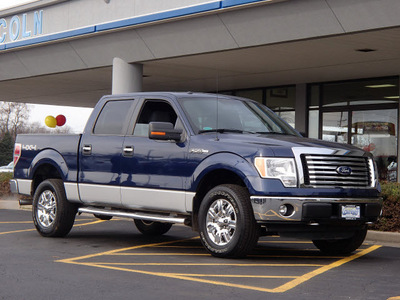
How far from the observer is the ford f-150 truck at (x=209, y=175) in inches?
317

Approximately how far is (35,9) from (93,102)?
1064cm

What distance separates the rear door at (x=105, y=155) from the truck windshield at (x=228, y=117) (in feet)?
3.46

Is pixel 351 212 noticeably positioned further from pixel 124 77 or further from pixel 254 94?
pixel 254 94

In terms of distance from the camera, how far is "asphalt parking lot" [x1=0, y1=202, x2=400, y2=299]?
6297mm

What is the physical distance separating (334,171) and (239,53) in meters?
9.47

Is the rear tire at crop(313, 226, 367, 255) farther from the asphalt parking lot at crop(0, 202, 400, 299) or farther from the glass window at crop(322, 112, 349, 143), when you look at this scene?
the glass window at crop(322, 112, 349, 143)

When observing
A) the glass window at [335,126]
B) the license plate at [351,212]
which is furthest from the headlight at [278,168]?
the glass window at [335,126]

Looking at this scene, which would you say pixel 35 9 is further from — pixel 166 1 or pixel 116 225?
pixel 116 225

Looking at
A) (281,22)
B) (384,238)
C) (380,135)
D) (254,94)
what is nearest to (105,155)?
(384,238)

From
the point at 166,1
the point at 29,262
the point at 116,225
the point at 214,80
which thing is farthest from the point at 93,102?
the point at 29,262

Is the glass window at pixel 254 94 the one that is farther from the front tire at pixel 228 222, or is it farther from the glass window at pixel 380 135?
the front tire at pixel 228 222

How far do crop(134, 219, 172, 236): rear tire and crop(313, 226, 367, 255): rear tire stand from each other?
2761mm

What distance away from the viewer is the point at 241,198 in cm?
816

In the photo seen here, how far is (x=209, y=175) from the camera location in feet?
28.6
